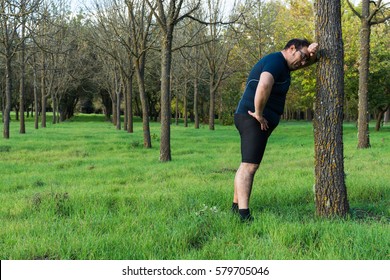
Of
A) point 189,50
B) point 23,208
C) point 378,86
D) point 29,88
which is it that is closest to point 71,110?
point 29,88

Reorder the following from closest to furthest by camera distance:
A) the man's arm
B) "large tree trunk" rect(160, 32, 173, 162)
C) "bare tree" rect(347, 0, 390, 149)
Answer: the man's arm → "large tree trunk" rect(160, 32, 173, 162) → "bare tree" rect(347, 0, 390, 149)

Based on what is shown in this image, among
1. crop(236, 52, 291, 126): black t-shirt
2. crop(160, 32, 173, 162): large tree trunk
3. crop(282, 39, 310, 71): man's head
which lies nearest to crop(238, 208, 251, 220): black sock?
crop(236, 52, 291, 126): black t-shirt

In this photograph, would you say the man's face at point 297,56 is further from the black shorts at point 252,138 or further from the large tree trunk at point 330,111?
the black shorts at point 252,138

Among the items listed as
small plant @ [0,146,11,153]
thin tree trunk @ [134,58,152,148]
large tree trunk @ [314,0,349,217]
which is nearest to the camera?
large tree trunk @ [314,0,349,217]

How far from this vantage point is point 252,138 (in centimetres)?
446

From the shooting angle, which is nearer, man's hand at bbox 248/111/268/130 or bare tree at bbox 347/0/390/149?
man's hand at bbox 248/111/268/130

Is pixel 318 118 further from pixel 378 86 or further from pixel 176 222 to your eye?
pixel 378 86

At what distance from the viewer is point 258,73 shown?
14.4ft

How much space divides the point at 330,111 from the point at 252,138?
100 centimetres

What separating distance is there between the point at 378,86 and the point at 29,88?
41.9 meters

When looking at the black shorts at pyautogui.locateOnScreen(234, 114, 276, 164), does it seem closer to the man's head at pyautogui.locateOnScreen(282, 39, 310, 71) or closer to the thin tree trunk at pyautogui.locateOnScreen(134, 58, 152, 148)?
the man's head at pyautogui.locateOnScreen(282, 39, 310, 71)

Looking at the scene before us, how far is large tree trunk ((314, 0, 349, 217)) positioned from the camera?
4520 mm

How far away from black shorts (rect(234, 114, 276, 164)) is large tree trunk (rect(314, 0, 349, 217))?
26.7 inches

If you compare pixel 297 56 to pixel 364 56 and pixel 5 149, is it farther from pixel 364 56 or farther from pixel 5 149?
pixel 5 149
